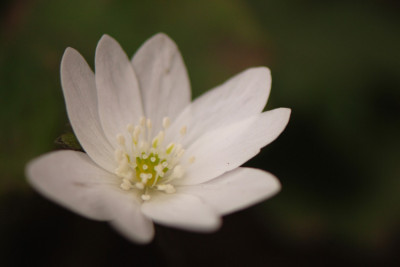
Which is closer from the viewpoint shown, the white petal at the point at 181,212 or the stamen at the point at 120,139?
the white petal at the point at 181,212

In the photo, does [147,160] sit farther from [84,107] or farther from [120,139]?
[84,107]

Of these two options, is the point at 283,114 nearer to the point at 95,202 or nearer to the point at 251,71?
the point at 251,71

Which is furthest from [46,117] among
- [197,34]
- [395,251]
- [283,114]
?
[395,251]

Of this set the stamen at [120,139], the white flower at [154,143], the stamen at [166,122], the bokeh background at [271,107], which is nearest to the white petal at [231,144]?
the white flower at [154,143]

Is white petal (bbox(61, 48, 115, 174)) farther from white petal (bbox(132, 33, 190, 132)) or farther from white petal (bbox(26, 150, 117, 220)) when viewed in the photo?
white petal (bbox(132, 33, 190, 132))

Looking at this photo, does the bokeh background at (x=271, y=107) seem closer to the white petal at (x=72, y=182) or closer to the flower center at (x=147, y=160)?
the flower center at (x=147, y=160)
